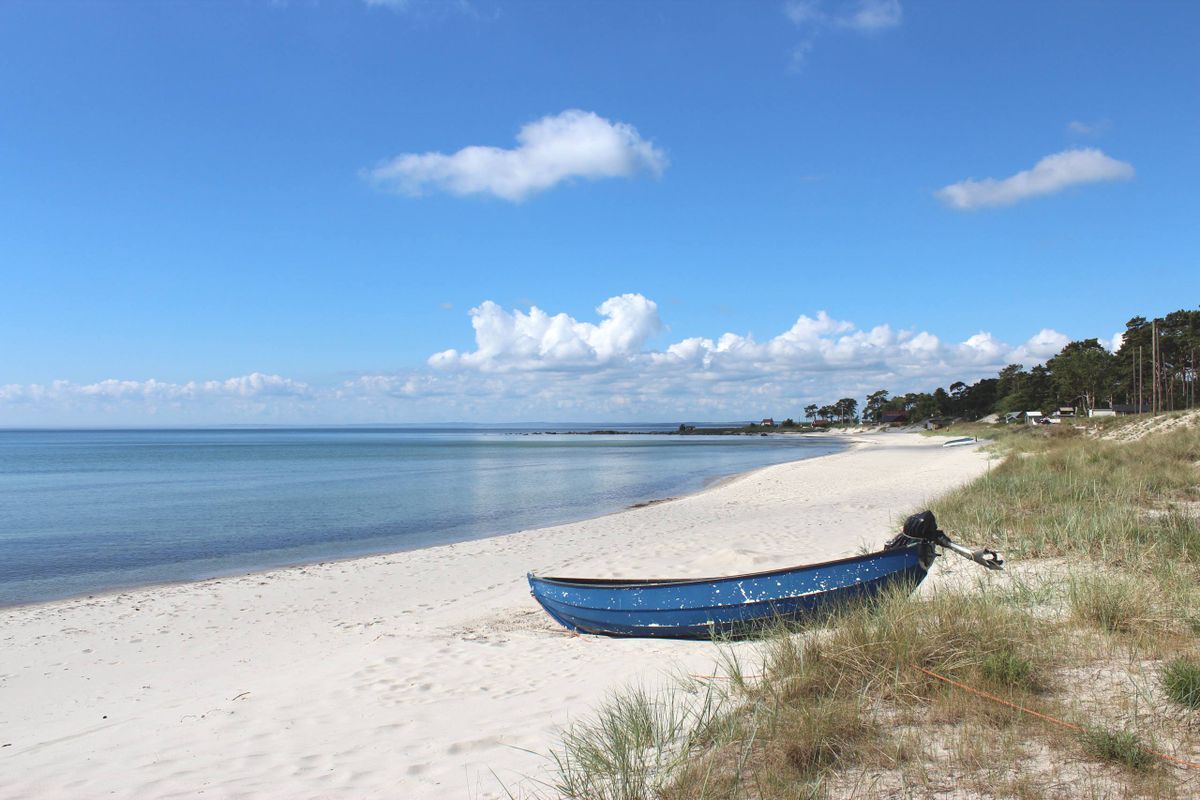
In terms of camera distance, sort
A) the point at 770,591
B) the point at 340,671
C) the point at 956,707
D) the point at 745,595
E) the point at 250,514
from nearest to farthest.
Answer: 1. the point at 956,707
2. the point at 770,591
3. the point at 745,595
4. the point at 340,671
5. the point at 250,514

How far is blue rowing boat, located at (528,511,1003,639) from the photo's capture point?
7.22 m

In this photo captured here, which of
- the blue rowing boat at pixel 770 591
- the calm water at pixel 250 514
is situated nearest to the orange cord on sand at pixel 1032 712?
the blue rowing boat at pixel 770 591

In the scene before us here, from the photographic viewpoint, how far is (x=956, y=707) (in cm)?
435

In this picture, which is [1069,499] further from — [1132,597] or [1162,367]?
[1162,367]

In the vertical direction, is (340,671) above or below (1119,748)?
below

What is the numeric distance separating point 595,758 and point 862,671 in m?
2.02

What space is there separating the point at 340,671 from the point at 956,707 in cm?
627

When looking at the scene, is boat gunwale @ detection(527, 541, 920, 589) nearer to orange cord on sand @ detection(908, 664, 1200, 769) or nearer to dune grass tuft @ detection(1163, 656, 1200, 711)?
orange cord on sand @ detection(908, 664, 1200, 769)

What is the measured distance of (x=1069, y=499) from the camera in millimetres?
12562

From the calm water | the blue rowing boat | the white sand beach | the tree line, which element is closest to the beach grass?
the blue rowing boat

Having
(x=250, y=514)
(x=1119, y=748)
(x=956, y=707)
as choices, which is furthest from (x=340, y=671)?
(x=250, y=514)

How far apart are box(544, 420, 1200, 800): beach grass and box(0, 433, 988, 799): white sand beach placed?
1107 mm

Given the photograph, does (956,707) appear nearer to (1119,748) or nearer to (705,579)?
(1119,748)

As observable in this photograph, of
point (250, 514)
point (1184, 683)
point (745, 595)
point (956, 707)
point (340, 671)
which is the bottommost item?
point (250, 514)
